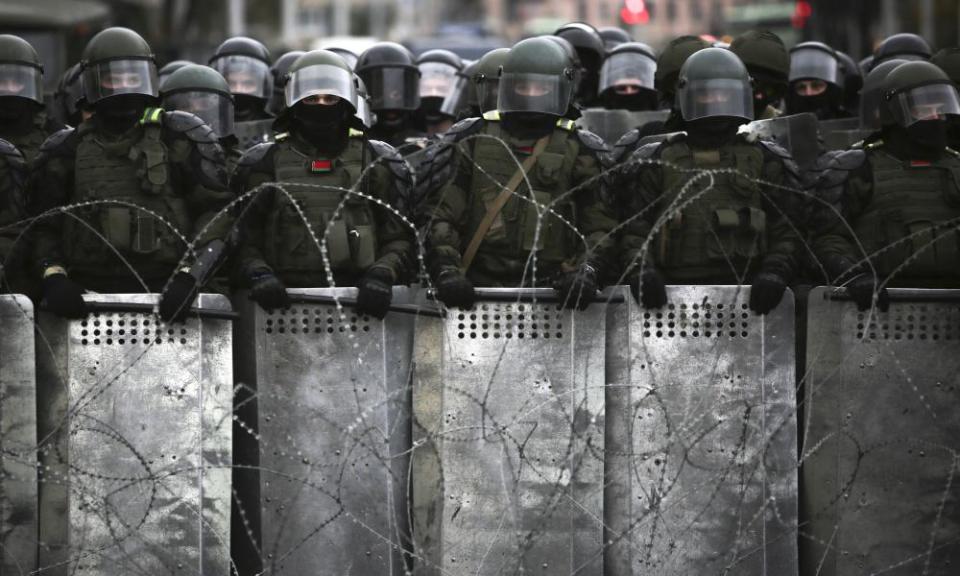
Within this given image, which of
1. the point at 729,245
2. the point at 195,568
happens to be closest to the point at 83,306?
the point at 195,568

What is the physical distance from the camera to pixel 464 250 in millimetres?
6863

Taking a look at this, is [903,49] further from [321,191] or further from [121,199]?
[121,199]

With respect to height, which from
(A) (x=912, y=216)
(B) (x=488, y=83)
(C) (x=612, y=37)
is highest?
(C) (x=612, y=37)

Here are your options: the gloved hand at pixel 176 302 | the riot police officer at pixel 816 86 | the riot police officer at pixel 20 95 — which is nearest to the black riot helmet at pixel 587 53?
the riot police officer at pixel 816 86

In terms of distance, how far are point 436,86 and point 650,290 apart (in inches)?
181

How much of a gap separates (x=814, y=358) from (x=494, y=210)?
4.77 feet

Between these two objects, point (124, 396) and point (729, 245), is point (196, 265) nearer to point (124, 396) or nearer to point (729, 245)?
point (124, 396)

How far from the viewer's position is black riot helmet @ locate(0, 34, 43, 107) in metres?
8.22

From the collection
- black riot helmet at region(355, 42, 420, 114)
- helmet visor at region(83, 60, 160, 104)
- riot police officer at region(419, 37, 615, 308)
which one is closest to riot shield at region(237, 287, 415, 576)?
riot police officer at region(419, 37, 615, 308)

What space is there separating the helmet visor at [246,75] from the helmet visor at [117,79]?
262 cm

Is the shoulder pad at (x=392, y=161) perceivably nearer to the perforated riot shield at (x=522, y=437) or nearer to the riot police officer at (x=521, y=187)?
the riot police officer at (x=521, y=187)

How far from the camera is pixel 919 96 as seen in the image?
699 centimetres

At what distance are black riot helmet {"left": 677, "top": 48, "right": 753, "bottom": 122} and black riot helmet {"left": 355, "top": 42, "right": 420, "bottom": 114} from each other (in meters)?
3.00

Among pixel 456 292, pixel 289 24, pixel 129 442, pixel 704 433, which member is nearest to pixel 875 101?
pixel 704 433
